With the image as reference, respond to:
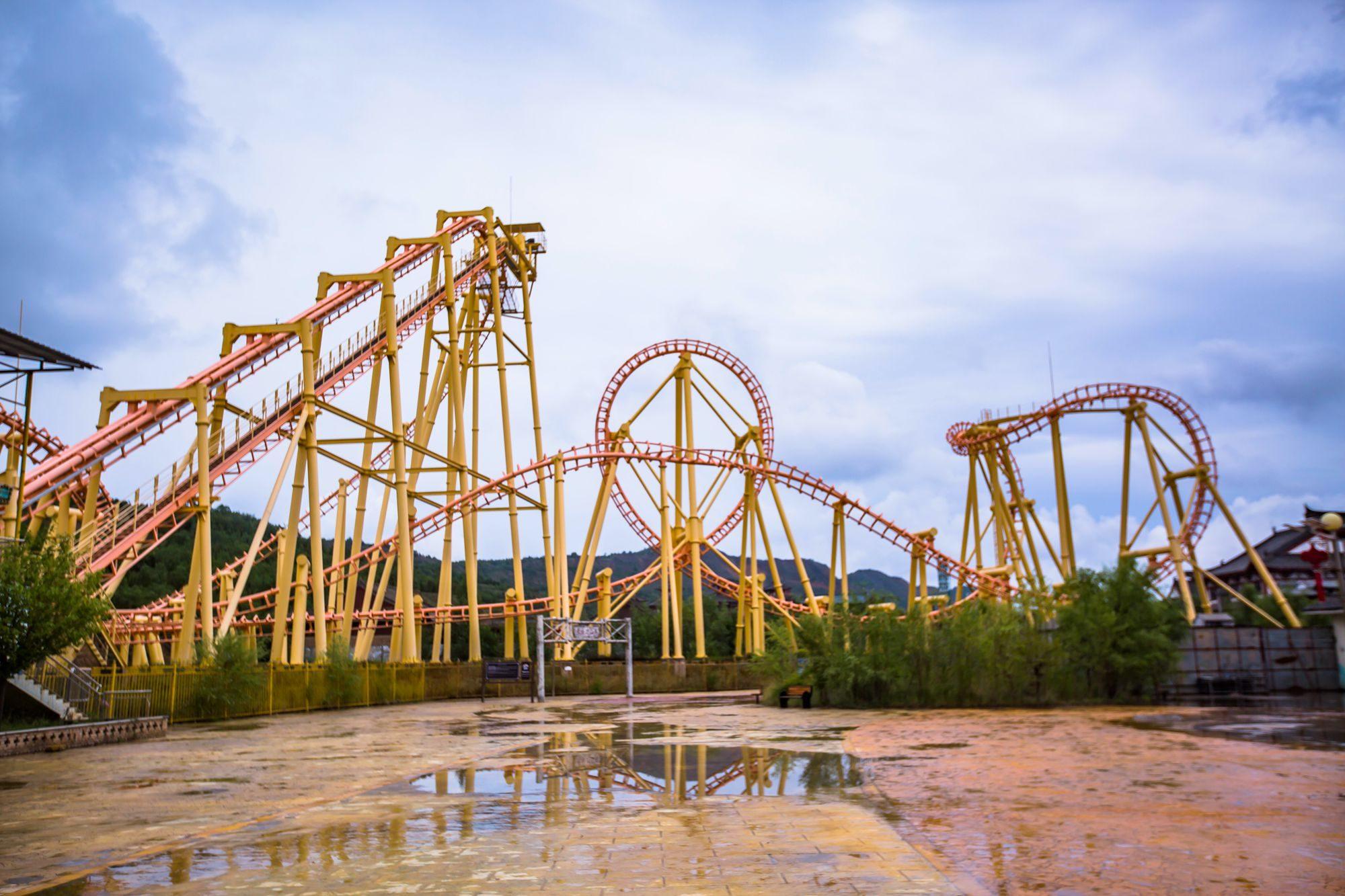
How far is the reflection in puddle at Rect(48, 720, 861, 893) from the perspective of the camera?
242 inches

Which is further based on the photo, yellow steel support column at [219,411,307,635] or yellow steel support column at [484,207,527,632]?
yellow steel support column at [484,207,527,632]

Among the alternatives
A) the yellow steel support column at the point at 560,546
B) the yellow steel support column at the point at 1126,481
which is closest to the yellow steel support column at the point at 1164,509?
the yellow steel support column at the point at 1126,481

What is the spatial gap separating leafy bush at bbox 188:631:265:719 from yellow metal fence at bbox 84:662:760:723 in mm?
19

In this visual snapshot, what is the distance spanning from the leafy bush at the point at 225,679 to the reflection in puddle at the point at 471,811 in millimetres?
9114

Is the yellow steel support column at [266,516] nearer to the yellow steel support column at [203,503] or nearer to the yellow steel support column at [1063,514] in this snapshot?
the yellow steel support column at [203,503]

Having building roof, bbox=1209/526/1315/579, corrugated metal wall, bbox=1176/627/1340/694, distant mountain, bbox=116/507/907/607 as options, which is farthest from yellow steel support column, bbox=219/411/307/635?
building roof, bbox=1209/526/1315/579

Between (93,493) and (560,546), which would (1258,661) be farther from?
(93,493)

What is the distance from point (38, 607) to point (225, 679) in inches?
245

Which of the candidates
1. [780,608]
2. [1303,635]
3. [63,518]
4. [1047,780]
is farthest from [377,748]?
[780,608]

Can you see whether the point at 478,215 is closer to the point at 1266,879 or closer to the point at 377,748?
the point at 377,748

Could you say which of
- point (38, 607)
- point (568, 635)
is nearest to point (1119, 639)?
point (568, 635)

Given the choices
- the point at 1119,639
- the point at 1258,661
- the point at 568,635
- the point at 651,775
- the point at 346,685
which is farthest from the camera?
the point at 568,635

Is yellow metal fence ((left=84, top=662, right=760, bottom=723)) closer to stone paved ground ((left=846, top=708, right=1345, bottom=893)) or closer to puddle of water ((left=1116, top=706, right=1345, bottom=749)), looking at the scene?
stone paved ground ((left=846, top=708, right=1345, bottom=893))

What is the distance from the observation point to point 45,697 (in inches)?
643
